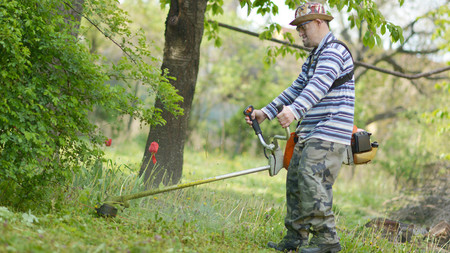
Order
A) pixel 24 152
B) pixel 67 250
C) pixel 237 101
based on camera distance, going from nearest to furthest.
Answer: pixel 67 250
pixel 24 152
pixel 237 101

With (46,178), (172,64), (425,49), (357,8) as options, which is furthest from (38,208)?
(425,49)

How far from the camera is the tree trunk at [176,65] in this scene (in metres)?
5.35

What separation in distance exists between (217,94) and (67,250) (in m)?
14.8

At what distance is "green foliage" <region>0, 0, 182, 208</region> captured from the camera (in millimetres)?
3260

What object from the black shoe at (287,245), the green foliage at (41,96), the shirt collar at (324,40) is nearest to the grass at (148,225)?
the black shoe at (287,245)

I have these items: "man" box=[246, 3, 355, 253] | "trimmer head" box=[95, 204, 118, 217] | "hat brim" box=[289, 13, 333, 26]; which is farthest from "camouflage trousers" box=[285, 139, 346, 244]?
"trimmer head" box=[95, 204, 118, 217]

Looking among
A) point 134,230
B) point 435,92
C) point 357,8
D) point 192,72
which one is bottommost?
point 134,230

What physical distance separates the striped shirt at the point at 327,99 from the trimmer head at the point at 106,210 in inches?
56.1

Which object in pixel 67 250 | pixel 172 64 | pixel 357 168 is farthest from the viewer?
pixel 357 168

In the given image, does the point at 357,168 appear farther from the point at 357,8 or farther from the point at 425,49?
the point at 357,8

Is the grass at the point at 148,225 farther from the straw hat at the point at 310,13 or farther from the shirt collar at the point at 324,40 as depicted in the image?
the straw hat at the point at 310,13

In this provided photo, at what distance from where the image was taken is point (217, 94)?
678 inches

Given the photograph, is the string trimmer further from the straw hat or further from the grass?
the straw hat

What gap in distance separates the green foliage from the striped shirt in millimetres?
1420
